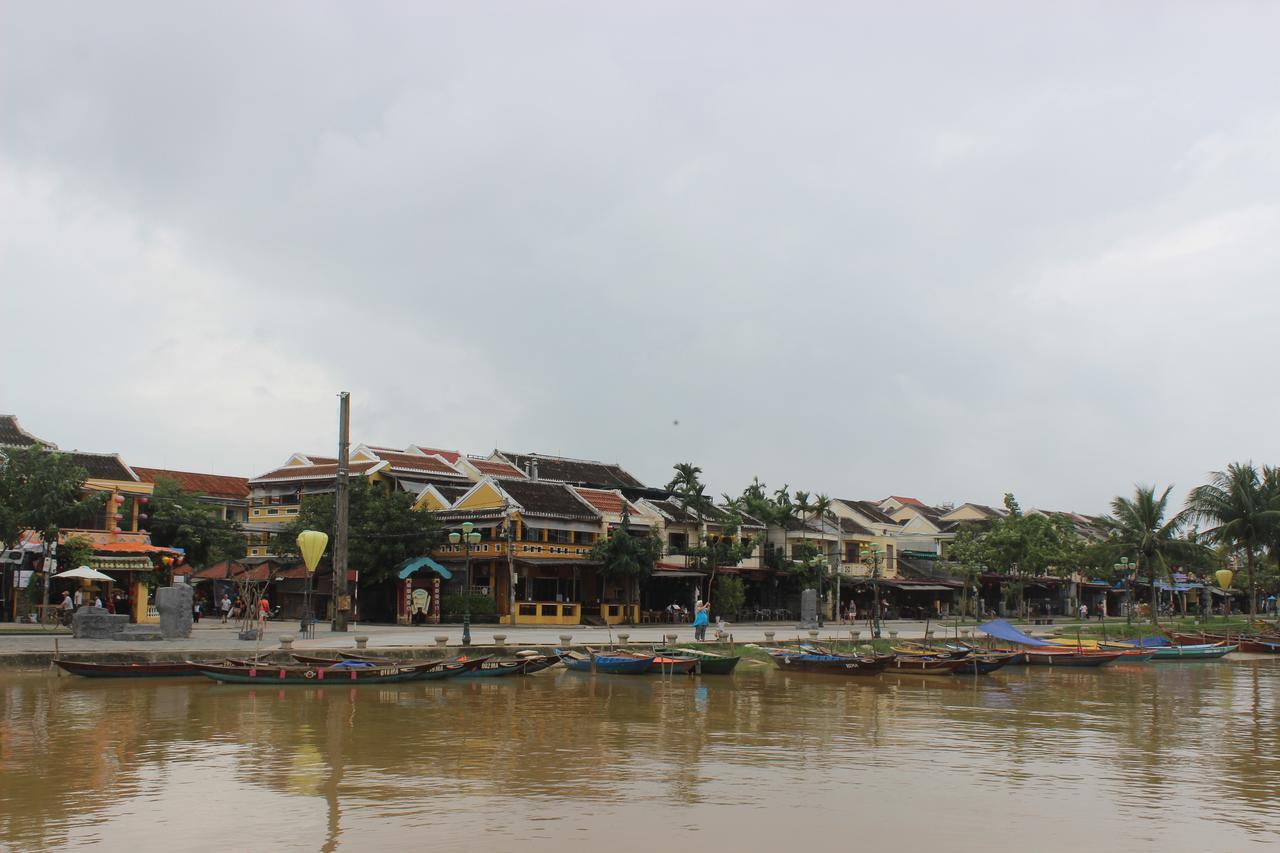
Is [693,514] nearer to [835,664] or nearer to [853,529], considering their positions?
[853,529]

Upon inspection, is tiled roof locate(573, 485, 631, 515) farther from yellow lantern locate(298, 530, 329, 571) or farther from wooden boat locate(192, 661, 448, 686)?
wooden boat locate(192, 661, 448, 686)

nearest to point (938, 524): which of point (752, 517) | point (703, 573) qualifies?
point (752, 517)

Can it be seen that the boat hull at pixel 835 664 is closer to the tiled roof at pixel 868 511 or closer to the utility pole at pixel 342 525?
the utility pole at pixel 342 525

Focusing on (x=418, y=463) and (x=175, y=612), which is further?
(x=418, y=463)

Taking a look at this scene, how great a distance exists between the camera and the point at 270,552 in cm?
5191

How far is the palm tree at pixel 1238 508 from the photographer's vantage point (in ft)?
159

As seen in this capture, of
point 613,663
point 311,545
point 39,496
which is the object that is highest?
point 39,496

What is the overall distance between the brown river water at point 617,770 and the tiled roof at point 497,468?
31.0m

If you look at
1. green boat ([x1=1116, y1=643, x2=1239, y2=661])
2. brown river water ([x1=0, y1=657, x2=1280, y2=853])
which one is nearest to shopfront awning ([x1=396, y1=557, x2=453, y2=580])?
brown river water ([x1=0, y1=657, x2=1280, y2=853])

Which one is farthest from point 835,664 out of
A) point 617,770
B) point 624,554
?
point 624,554

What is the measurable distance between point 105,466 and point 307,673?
2187 centimetres

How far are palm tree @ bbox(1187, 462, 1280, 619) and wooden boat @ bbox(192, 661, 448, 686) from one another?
3883 cm

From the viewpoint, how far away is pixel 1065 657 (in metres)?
34.6

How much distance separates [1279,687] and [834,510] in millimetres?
38084
